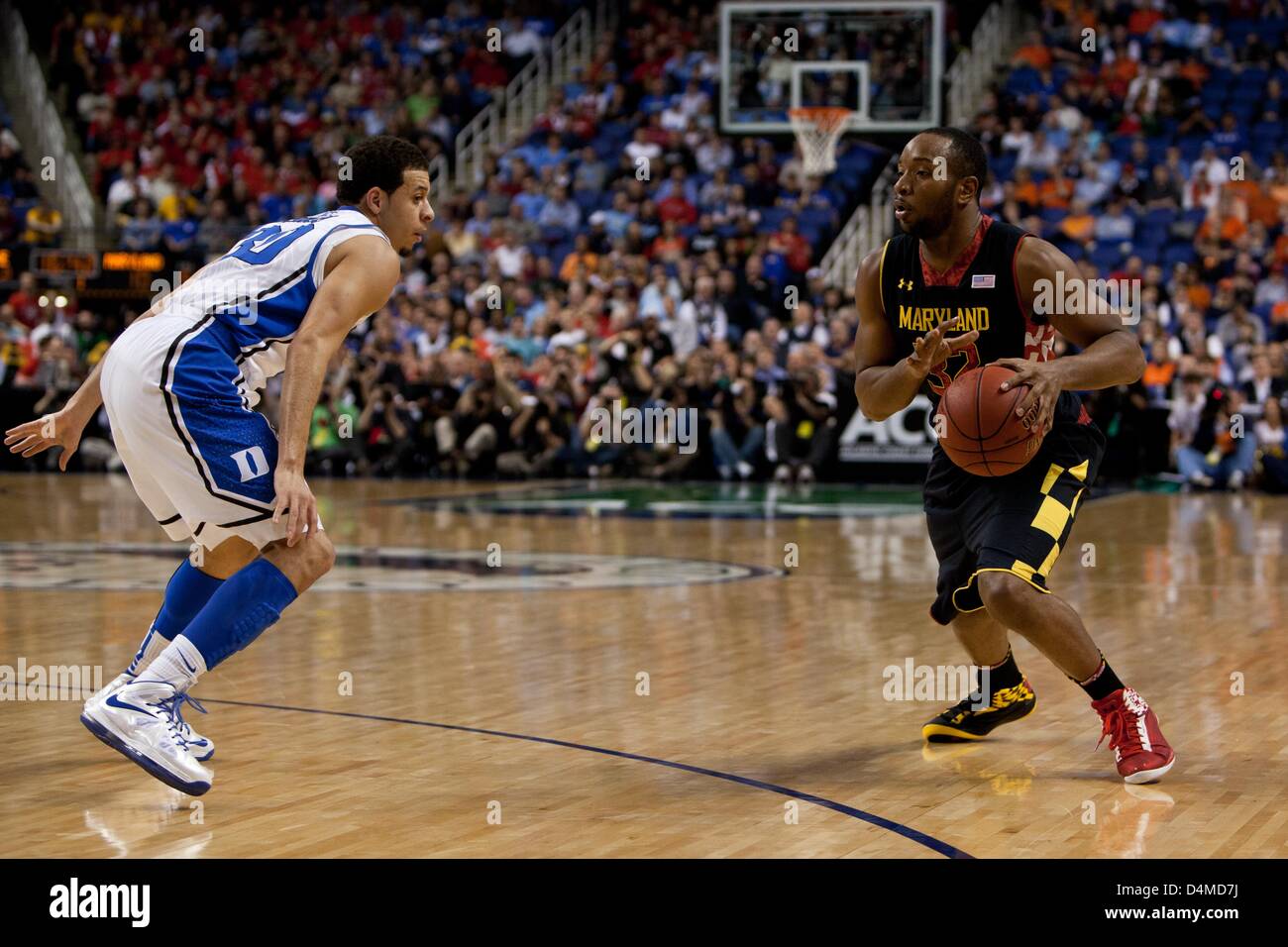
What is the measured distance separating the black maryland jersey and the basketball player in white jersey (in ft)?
5.04

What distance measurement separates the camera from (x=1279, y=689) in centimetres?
657

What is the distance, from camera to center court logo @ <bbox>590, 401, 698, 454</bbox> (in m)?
17.6

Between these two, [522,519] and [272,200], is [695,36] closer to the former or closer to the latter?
[272,200]

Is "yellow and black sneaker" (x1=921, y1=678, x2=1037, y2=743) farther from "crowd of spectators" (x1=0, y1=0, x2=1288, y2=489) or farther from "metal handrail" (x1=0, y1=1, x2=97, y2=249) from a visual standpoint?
"metal handrail" (x1=0, y1=1, x2=97, y2=249)

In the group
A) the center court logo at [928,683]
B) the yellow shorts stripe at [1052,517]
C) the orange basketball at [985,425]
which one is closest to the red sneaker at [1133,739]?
the yellow shorts stripe at [1052,517]

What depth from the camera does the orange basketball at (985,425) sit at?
5016 mm

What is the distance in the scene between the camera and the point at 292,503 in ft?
14.8

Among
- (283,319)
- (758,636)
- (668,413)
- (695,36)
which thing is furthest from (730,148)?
(283,319)

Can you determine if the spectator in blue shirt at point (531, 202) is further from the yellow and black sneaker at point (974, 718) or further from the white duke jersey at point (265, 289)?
the white duke jersey at point (265, 289)

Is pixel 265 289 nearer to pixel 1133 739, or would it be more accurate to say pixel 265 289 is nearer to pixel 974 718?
pixel 974 718

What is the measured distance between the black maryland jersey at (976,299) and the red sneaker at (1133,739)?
0.89 metres
